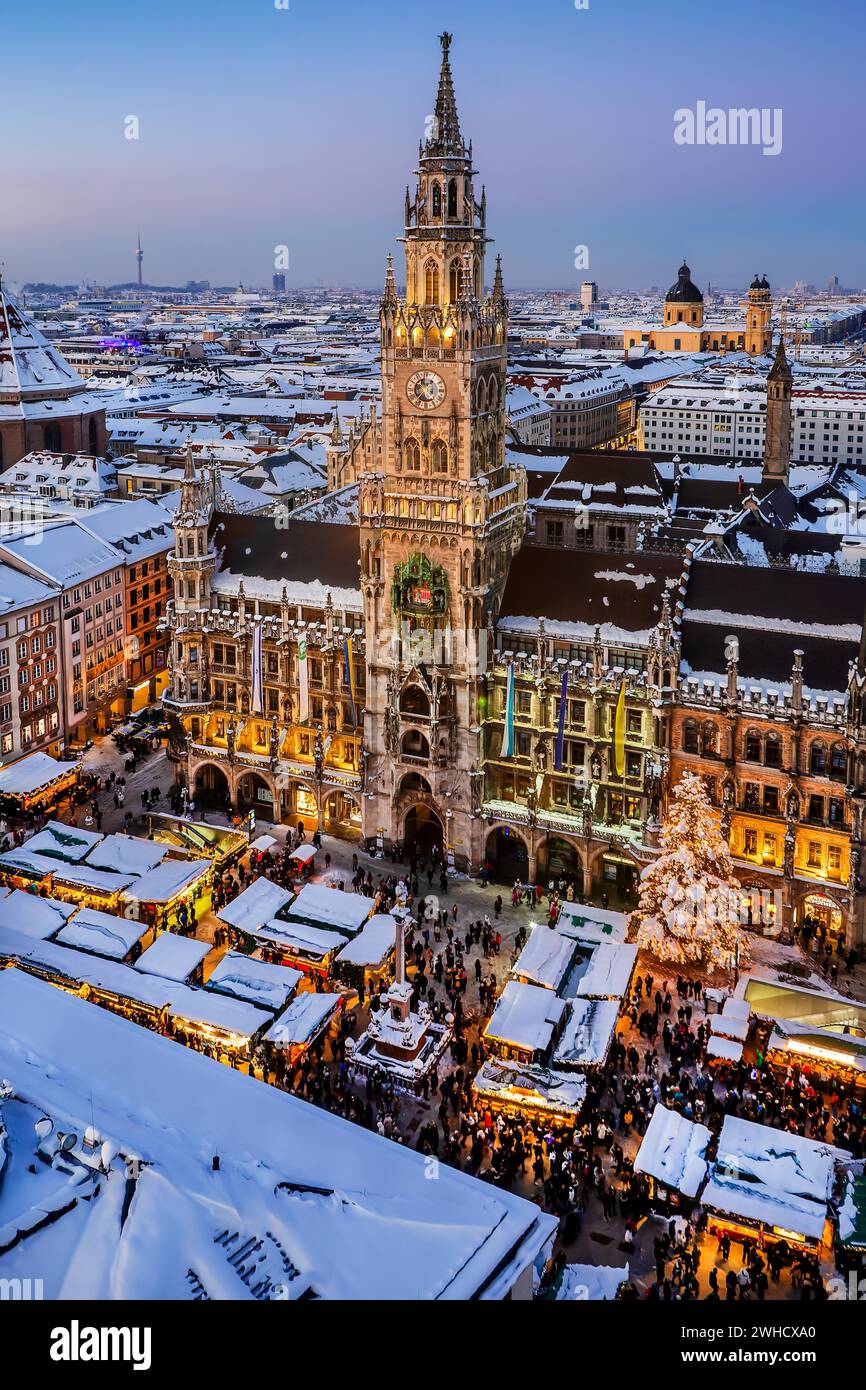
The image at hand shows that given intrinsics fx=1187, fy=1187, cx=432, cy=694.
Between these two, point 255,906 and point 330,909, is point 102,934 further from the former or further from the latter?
point 330,909

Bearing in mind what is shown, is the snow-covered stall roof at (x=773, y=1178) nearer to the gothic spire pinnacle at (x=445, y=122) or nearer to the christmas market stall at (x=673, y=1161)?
the christmas market stall at (x=673, y=1161)

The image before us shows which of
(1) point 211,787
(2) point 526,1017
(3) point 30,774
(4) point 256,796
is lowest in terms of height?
(2) point 526,1017

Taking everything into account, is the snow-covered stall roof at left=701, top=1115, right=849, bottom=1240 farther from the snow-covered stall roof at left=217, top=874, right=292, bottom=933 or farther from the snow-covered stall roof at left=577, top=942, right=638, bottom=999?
the snow-covered stall roof at left=217, top=874, right=292, bottom=933

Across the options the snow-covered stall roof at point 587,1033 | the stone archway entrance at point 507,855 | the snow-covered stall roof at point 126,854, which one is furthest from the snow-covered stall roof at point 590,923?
the snow-covered stall roof at point 126,854

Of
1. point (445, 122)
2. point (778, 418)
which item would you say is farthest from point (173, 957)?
point (778, 418)

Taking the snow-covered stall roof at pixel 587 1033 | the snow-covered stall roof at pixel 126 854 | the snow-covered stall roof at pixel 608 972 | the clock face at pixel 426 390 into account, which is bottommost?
the snow-covered stall roof at pixel 587 1033

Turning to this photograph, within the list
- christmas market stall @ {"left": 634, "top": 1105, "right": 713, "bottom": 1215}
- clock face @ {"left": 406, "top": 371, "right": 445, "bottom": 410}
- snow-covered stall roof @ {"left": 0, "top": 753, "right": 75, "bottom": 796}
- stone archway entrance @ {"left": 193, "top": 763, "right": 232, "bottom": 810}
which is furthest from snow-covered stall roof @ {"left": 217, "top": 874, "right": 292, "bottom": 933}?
clock face @ {"left": 406, "top": 371, "right": 445, "bottom": 410}

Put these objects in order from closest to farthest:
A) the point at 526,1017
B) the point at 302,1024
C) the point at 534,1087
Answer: the point at 534,1087 → the point at 302,1024 → the point at 526,1017
